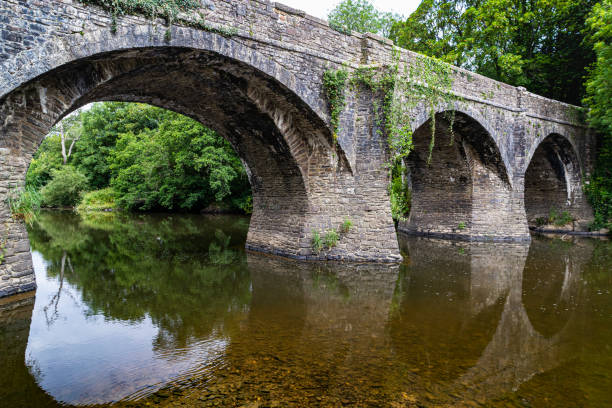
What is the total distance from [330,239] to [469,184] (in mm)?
6960

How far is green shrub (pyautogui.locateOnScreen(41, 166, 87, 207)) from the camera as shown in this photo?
30.2 m

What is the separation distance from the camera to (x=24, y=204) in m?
5.85

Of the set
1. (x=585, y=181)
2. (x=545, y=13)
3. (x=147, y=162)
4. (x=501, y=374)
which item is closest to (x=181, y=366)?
(x=501, y=374)

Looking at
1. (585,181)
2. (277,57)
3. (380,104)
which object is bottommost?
(585,181)

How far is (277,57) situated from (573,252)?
10596mm

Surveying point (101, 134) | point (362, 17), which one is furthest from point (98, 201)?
point (362, 17)

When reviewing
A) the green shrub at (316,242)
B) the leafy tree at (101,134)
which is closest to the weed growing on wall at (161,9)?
the green shrub at (316,242)

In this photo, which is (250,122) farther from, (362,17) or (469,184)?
(362,17)

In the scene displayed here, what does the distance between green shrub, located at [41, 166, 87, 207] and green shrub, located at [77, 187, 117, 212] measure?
2.84ft

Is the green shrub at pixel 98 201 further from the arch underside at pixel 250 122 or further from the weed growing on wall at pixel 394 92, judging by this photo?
the weed growing on wall at pixel 394 92

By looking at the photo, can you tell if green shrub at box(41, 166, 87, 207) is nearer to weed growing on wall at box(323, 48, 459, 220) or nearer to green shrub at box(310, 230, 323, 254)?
green shrub at box(310, 230, 323, 254)

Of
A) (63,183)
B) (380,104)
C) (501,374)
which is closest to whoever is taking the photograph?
(501,374)

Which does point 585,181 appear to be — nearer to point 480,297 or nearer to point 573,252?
point 573,252

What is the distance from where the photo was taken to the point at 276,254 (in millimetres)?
10023
